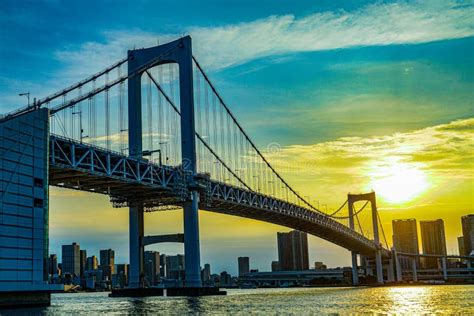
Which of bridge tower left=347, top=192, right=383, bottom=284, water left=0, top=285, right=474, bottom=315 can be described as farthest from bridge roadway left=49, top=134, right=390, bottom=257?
bridge tower left=347, top=192, right=383, bottom=284

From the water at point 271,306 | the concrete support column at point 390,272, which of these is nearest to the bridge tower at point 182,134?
the water at point 271,306

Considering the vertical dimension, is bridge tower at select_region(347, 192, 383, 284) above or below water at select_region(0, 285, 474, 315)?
above

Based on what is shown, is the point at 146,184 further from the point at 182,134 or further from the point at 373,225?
the point at 373,225

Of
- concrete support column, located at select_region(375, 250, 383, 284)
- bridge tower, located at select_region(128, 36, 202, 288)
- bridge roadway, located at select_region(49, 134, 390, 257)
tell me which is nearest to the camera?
bridge roadway, located at select_region(49, 134, 390, 257)

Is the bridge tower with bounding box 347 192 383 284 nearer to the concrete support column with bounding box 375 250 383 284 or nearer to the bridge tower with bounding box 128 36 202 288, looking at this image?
the concrete support column with bounding box 375 250 383 284

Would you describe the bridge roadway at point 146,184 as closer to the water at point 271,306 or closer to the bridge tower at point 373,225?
the water at point 271,306
